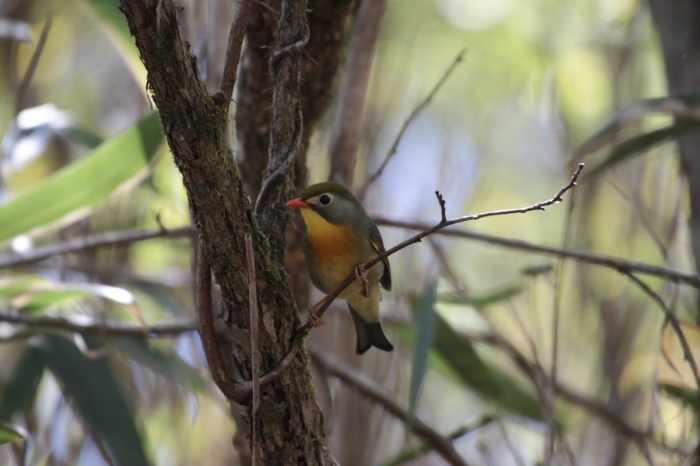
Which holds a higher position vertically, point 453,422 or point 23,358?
point 23,358

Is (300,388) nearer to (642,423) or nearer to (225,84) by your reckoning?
(225,84)

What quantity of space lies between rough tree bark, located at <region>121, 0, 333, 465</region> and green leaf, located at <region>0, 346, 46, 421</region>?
208 centimetres

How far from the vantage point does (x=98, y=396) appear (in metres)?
3.48

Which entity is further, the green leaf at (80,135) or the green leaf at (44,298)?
the green leaf at (80,135)

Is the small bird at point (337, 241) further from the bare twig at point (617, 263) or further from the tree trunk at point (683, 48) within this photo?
the tree trunk at point (683, 48)

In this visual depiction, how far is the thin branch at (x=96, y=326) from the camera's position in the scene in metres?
3.56

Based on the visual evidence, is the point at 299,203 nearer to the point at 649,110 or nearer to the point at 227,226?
the point at 227,226

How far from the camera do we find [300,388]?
192cm

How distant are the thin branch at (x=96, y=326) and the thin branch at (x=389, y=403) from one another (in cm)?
69

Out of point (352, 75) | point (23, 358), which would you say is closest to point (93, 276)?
point (23, 358)

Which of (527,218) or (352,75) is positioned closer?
(352,75)

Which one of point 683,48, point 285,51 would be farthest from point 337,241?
point 683,48

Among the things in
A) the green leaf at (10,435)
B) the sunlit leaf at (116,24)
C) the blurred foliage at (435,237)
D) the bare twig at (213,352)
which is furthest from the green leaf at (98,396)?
the bare twig at (213,352)

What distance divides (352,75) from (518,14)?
311 cm
